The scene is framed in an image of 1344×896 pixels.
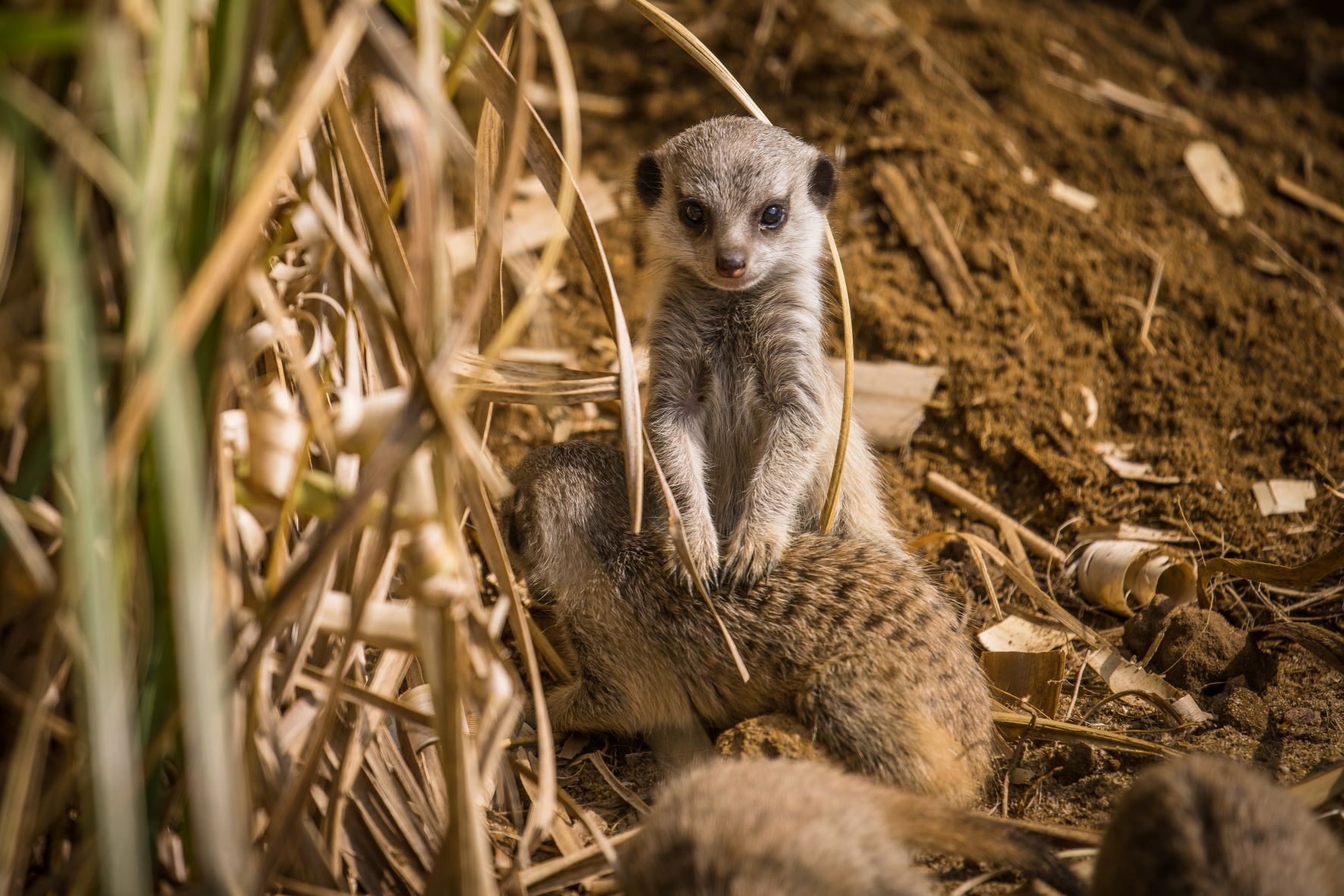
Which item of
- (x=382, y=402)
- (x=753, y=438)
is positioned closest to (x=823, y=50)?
(x=753, y=438)

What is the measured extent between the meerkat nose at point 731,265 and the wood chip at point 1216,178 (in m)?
2.50

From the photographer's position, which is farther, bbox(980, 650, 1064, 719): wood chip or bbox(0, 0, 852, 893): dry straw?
bbox(980, 650, 1064, 719): wood chip

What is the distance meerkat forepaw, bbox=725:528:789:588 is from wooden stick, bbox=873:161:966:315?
5.50 feet

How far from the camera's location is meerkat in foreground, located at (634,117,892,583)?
309 centimetres

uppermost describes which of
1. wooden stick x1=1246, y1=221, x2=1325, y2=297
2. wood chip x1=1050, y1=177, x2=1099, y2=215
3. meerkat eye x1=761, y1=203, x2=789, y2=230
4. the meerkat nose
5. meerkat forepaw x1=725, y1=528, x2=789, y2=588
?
meerkat eye x1=761, y1=203, x2=789, y2=230

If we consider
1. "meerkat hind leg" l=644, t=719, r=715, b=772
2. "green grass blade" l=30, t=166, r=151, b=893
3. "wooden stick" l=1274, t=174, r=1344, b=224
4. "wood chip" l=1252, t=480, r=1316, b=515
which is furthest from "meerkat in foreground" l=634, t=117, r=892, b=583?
"wooden stick" l=1274, t=174, r=1344, b=224

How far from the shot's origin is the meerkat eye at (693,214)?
3205 mm

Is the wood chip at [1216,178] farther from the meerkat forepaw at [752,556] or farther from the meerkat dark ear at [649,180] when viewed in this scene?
the meerkat forepaw at [752,556]

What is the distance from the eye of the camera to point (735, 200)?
3.16 metres

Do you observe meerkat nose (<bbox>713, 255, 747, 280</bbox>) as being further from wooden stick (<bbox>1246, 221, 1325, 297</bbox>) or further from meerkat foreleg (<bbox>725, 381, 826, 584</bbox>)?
wooden stick (<bbox>1246, 221, 1325, 297</bbox>)

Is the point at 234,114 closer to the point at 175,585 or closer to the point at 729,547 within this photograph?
the point at 175,585

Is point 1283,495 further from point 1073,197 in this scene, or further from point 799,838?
point 799,838

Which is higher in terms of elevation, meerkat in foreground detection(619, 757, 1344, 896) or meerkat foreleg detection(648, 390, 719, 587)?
meerkat foreleg detection(648, 390, 719, 587)

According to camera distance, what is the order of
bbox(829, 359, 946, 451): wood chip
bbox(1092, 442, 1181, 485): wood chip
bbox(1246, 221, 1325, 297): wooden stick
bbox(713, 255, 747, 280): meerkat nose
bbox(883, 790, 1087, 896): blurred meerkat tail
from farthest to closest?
bbox(1246, 221, 1325, 297): wooden stick
bbox(829, 359, 946, 451): wood chip
bbox(1092, 442, 1181, 485): wood chip
bbox(713, 255, 747, 280): meerkat nose
bbox(883, 790, 1087, 896): blurred meerkat tail
